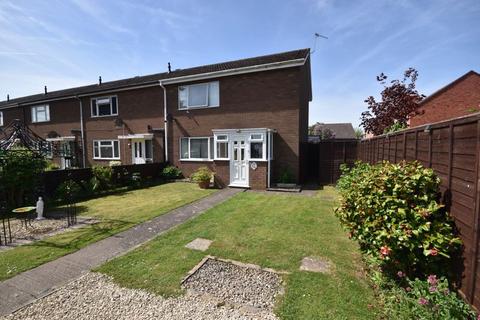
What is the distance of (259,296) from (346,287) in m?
1.30

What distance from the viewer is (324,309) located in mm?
2951

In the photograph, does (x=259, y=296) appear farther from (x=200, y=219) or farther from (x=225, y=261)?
(x=200, y=219)

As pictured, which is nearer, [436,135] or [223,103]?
[436,135]

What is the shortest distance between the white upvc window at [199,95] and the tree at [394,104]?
29.6 feet

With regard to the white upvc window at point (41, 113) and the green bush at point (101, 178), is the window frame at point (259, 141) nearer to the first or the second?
the green bush at point (101, 178)

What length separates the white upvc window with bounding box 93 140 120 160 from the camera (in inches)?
678

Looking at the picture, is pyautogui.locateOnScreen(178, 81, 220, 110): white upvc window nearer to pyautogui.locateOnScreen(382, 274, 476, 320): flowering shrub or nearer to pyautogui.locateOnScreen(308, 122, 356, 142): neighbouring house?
pyautogui.locateOnScreen(382, 274, 476, 320): flowering shrub

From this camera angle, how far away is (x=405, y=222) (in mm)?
2992

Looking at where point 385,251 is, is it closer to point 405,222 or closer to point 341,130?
point 405,222

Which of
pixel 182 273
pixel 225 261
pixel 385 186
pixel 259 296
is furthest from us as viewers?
pixel 225 261

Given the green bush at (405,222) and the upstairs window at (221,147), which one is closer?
the green bush at (405,222)

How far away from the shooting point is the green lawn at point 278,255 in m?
3.11

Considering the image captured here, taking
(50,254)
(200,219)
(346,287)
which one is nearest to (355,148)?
(200,219)

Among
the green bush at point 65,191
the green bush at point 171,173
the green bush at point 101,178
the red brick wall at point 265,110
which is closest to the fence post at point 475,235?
the red brick wall at point 265,110
